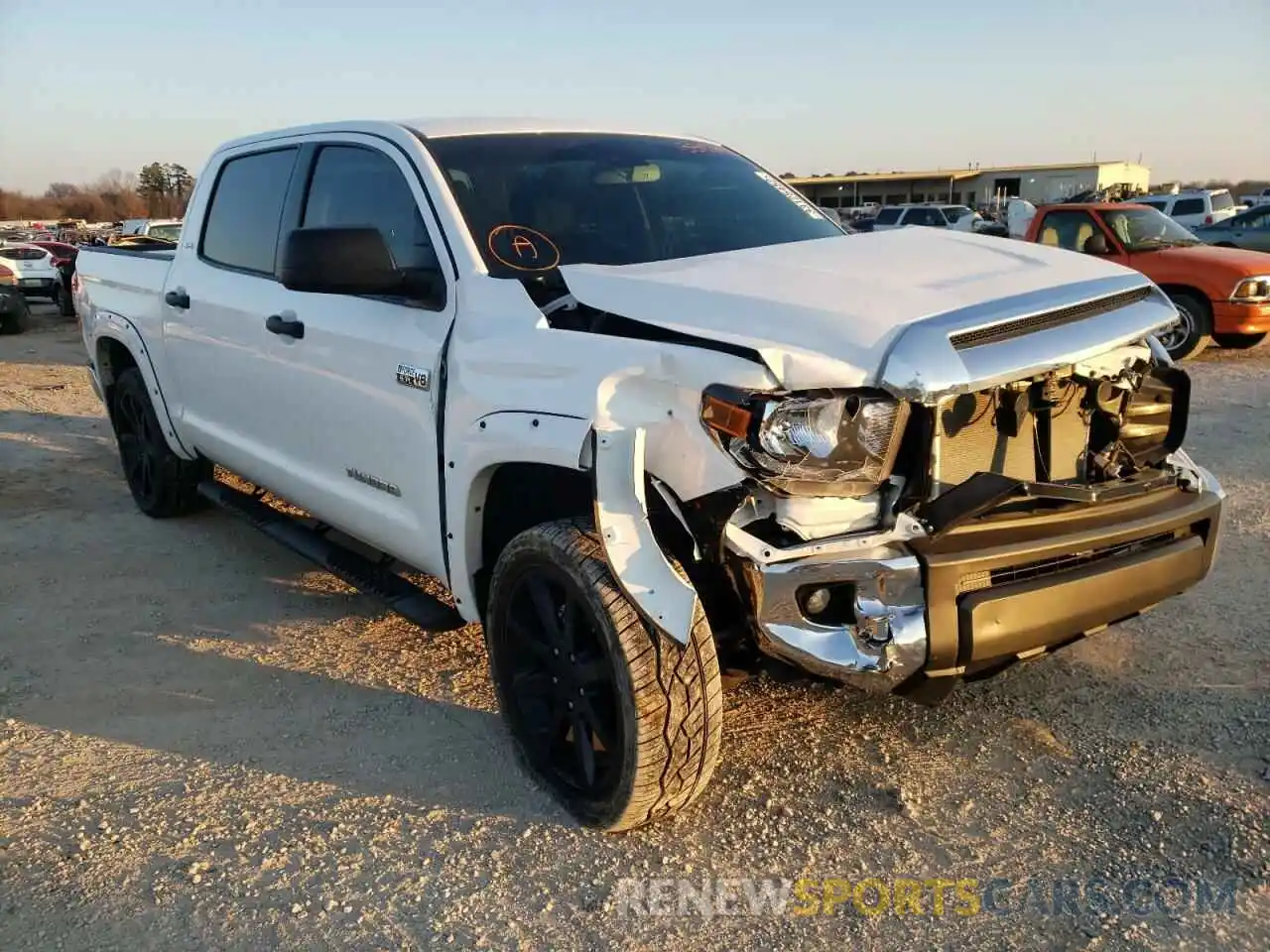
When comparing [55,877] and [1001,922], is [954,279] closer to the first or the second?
[1001,922]

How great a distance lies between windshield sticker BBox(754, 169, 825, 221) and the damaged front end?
1.47 metres

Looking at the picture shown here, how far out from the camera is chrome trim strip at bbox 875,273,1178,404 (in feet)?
7.62

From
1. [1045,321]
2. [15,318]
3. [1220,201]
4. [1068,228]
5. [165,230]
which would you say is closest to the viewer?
[1045,321]

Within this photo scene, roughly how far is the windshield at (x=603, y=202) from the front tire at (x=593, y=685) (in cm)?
98

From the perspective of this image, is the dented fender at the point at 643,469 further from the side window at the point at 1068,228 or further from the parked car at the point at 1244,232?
the parked car at the point at 1244,232

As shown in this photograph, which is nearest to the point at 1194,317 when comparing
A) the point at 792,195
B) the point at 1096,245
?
the point at 1096,245

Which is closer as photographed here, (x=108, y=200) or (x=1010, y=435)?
(x=1010, y=435)

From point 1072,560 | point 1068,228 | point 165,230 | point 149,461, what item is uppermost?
point 165,230

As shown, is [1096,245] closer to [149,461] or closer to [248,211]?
[248,211]

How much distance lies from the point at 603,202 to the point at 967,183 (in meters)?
75.3

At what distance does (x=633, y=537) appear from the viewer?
2.54 meters

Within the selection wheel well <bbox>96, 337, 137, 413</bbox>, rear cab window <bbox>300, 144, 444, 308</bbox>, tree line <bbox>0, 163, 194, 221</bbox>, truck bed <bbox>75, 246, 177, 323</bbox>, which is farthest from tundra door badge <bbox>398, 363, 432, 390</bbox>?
tree line <bbox>0, 163, 194, 221</bbox>

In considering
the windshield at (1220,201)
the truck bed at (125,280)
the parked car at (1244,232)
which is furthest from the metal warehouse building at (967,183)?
the truck bed at (125,280)

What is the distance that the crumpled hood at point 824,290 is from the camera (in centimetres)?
238
